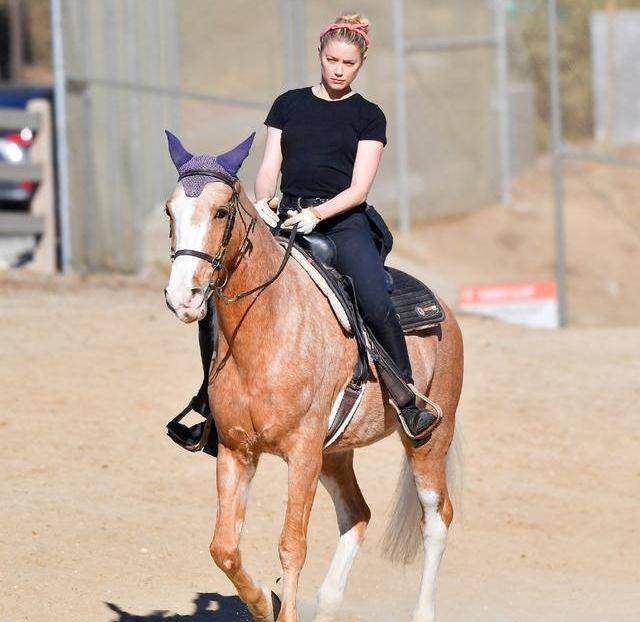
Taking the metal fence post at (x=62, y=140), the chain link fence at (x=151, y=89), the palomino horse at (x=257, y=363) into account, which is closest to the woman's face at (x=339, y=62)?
the palomino horse at (x=257, y=363)

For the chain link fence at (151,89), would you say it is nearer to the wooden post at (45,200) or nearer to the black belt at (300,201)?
the wooden post at (45,200)

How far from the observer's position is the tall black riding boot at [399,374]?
5.93 metres

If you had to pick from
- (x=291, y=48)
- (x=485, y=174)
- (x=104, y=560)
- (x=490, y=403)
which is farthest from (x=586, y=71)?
(x=104, y=560)

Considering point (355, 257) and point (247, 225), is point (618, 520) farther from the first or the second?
point (247, 225)

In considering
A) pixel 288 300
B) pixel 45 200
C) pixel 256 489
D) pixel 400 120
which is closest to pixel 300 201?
pixel 288 300

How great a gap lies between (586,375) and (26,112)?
282 inches

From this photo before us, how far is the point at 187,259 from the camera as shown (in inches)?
187

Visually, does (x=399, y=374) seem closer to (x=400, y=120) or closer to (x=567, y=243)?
(x=400, y=120)

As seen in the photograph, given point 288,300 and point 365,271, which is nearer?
point 288,300

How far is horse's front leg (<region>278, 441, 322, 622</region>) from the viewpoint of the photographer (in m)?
5.41

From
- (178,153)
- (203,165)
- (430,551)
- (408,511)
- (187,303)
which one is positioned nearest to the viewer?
(187,303)

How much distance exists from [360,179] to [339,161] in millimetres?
133

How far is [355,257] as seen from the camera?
585 centimetres

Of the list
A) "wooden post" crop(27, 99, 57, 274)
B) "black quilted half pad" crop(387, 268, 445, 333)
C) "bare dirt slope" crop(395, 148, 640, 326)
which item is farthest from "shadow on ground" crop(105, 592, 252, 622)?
"bare dirt slope" crop(395, 148, 640, 326)
